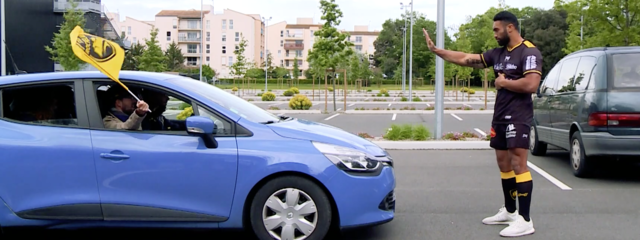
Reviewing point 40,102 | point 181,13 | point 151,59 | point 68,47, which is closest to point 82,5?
point 151,59

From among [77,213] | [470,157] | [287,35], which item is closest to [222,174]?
[77,213]

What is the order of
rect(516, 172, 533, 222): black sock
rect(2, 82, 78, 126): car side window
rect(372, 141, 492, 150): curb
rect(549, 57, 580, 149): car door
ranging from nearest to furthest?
1. rect(2, 82, 78, 126): car side window
2. rect(516, 172, 533, 222): black sock
3. rect(549, 57, 580, 149): car door
4. rect(372, 141, 492, 150): curb

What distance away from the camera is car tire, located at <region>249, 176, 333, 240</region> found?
15.5 feet

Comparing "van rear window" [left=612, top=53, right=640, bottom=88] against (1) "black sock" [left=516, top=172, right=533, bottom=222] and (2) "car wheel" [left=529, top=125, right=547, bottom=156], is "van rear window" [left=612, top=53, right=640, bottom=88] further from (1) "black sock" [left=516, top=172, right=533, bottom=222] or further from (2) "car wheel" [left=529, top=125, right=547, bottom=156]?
(1) "black sock" [left=516, top=172, right=533, bottom=222]

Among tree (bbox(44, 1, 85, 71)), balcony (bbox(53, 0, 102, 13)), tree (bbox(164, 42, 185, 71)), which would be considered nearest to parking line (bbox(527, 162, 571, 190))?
tree (bbox(44, 1, 85, 71))

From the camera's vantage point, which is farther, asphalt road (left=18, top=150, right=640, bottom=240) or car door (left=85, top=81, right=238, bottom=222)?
Result: asphalt road (left=18, top=150, right=640, bottom=240)

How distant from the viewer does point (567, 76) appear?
28.7 ft

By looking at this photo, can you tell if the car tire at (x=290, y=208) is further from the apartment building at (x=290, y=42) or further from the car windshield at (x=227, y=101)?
the apartment building at (x=290, y=42)

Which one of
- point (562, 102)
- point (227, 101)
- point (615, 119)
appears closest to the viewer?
point (227, 101)

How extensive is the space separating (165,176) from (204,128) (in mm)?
507

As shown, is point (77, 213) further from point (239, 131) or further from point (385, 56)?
point (385, 56)

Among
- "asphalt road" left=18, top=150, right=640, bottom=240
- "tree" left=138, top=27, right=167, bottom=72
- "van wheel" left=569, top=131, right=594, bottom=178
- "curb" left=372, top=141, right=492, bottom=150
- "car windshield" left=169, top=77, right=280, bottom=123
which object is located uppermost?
"tree" left=138, top=27, right=167, bottom=72

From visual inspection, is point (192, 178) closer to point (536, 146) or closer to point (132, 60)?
point (536, 146)

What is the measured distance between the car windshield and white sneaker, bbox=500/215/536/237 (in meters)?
2.23
